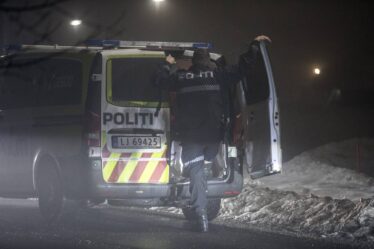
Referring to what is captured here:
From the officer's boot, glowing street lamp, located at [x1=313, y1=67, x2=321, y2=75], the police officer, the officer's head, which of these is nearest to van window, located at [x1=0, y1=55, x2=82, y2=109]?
the police officer

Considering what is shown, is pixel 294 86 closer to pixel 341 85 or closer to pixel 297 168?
pixel 341 85

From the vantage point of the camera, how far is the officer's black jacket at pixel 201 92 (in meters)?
7.68

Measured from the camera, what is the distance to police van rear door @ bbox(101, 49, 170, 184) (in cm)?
777

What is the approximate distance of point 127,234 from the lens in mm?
7629

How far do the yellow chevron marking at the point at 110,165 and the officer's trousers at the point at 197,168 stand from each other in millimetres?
706

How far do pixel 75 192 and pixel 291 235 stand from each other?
7.57 feet

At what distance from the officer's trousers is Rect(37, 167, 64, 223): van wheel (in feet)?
5.00

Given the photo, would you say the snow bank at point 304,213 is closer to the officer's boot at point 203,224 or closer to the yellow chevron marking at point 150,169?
the officer's boot at point 203,224

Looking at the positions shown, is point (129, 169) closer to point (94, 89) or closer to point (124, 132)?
point (124, 132)

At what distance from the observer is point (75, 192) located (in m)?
7.98

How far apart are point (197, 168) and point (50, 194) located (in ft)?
6.25

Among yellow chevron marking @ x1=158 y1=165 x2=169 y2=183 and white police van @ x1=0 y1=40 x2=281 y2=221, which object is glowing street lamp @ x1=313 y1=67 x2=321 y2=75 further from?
yellow chevron marking @ x1=158 y1=165 x2=169 y2=183

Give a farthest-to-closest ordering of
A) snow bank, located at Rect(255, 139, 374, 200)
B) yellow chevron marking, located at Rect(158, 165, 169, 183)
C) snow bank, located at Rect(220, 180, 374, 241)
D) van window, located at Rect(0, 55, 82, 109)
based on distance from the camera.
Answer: snow bank, located at Rect(255, 139, 374, 200) → van window, located at Rect(0, 55, 82, 109) → yellow chevron marking, located at Rect(158, 165, 169, 183) → snow bank, located at Rect(220, 180, 374, 241)

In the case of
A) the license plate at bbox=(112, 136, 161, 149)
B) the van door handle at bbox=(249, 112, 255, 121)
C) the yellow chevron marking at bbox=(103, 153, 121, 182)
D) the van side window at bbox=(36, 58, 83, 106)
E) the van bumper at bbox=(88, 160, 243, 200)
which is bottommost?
the van bumper at bbox=(88, 160, 243, 200)
